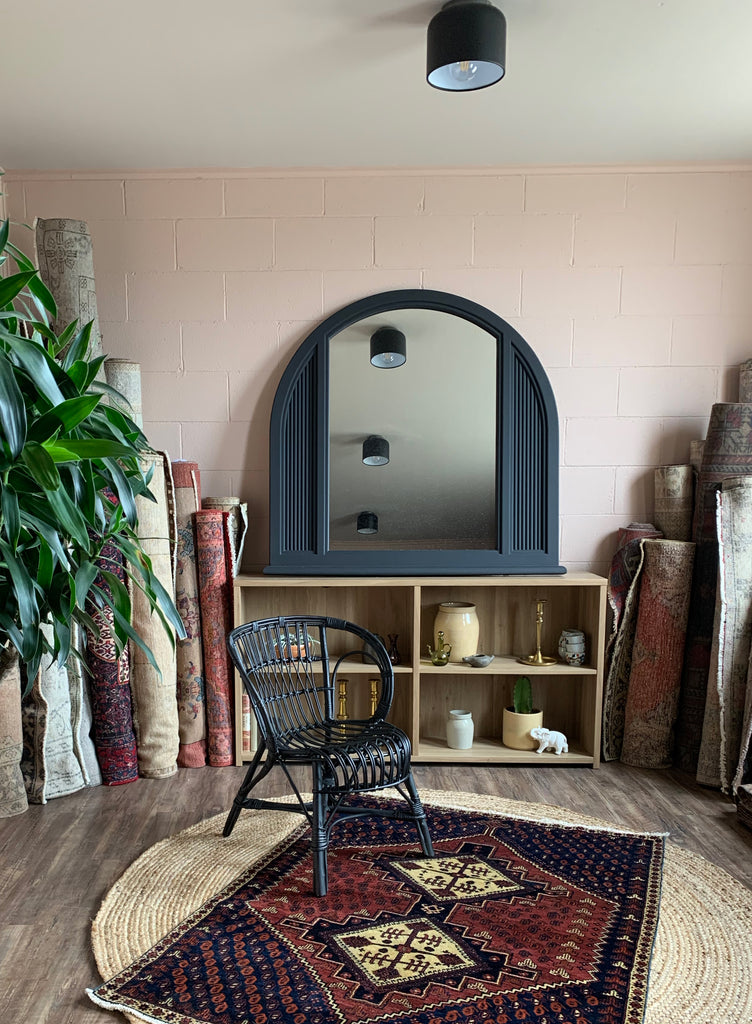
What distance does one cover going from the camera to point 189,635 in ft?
12.2

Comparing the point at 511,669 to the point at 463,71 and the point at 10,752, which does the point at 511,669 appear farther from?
the point at 463,71

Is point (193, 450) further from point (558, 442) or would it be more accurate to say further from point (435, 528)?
point (558, 442)

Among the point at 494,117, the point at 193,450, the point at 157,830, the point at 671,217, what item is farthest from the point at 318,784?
the point at 671,217

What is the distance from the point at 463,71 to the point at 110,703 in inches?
104

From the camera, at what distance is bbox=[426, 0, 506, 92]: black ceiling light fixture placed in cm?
242

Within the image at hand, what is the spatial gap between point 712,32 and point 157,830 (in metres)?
3.17

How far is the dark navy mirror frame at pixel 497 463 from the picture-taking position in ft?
12.6

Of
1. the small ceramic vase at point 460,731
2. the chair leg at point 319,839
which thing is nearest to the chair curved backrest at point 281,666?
the chair leg at point 319,839

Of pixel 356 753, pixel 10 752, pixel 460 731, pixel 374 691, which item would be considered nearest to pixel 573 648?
pixel 460 731

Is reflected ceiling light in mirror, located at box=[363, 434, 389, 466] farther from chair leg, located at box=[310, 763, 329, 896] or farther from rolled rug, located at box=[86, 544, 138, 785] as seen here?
chair leg, located at box=[310, 763, 329, 896]

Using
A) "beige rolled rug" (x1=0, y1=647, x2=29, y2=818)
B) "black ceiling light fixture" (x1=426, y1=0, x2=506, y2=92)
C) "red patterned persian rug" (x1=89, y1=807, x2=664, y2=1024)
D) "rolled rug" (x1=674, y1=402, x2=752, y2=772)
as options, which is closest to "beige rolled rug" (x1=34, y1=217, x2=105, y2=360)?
"beige rolled rug" (x1=0, y1=647, x2=29, y2=818)

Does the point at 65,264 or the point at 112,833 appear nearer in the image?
the point at 112,833

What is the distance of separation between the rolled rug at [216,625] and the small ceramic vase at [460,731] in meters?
0.96

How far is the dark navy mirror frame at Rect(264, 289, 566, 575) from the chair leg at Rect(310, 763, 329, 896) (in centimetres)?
134
